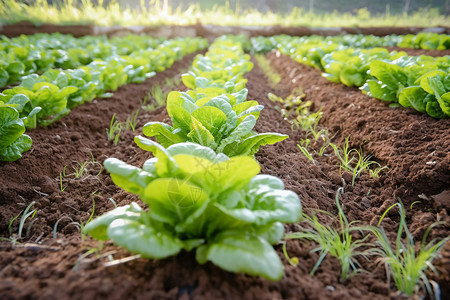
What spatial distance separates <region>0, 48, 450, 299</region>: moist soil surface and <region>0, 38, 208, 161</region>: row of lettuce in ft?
0.40

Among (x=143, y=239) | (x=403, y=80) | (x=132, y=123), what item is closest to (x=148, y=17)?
(x=132, y=123)

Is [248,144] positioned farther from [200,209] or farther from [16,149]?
[16,149]

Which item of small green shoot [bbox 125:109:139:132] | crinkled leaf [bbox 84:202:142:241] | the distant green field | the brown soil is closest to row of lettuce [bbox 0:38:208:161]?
small green shoot [bbox 125:109:139:132]

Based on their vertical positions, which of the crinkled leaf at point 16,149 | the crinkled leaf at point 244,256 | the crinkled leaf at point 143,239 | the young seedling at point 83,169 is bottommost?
the young seedling at point 83,169

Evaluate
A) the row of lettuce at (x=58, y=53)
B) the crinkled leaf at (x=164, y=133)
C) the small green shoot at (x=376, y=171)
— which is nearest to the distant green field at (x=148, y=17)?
the row of lettuce at (x=58, y=53)

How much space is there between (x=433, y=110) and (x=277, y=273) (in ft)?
7.73

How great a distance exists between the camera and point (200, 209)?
46.9 inches

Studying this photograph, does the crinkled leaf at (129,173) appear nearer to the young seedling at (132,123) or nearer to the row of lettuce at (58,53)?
the young seedling at (132,123)

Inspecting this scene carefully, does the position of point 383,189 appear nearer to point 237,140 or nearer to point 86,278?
point 237,140

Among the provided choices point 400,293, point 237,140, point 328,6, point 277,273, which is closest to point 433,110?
point 237,140

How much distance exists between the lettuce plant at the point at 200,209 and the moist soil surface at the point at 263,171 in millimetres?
111

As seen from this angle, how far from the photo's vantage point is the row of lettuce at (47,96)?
2.29 meters

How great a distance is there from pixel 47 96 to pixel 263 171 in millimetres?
2019

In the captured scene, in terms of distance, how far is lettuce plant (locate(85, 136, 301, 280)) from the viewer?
1.19 meters
